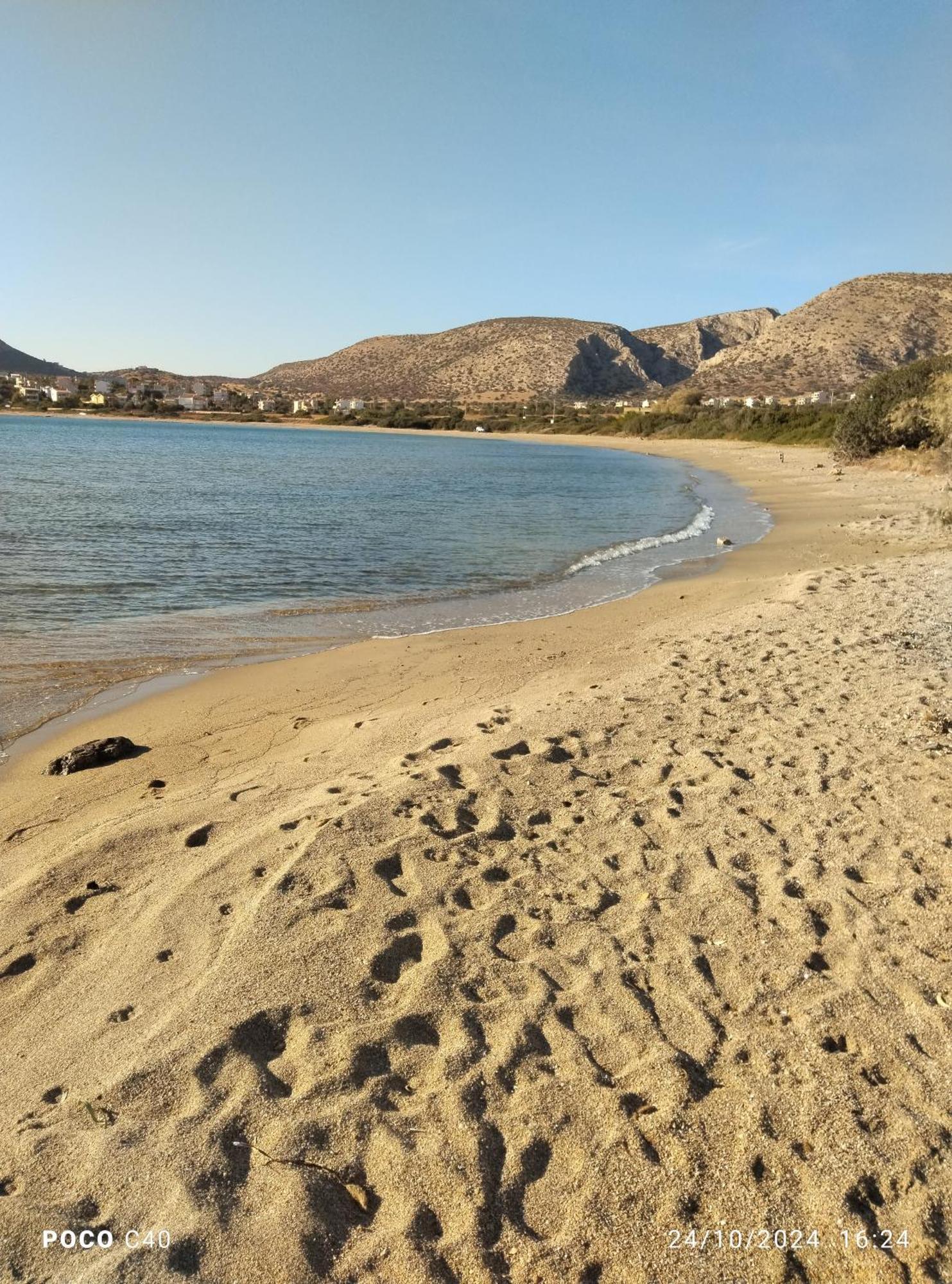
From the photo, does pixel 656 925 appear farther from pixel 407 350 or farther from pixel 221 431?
pixel 407 350

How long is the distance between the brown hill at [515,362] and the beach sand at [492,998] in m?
143

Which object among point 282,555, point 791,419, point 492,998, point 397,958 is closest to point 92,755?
point 397,958

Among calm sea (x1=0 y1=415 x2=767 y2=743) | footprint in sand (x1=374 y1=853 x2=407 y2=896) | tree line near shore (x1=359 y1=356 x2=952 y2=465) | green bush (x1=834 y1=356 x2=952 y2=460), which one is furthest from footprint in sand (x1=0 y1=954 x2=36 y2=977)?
green bush (x1=834 y1=356 x2=952 y2=460)

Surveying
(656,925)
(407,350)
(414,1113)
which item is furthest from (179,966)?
(407,350)

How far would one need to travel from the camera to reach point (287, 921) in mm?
3943

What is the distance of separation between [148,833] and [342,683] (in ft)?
12.6

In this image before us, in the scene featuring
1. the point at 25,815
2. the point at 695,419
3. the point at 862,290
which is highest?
the point at 862,290

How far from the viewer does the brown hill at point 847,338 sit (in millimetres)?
91000

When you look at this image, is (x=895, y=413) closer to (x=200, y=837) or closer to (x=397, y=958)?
(x=200, y=837)

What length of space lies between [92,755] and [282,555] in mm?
11704

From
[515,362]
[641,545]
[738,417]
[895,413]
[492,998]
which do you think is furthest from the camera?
[515,362]

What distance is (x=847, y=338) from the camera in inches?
3900

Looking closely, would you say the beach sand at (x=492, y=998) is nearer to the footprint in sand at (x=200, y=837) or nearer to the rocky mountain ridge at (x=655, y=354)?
the footprint in sand at (x=200, y=837)

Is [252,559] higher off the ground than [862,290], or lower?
lower
